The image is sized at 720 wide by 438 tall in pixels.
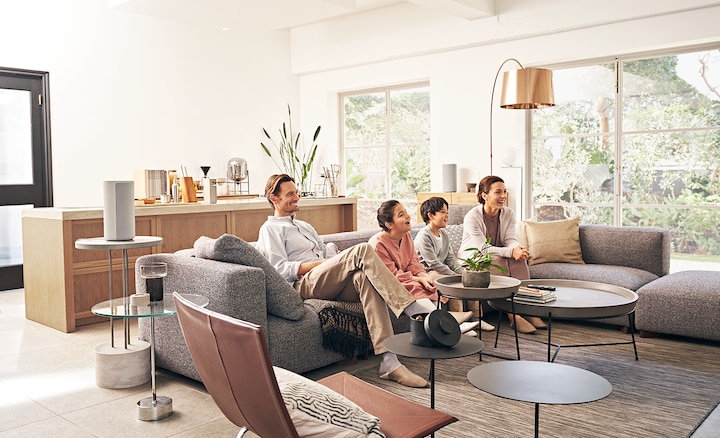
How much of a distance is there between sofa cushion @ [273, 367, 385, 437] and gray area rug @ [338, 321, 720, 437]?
994 millimetres

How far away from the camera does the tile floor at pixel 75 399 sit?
281 centimetres

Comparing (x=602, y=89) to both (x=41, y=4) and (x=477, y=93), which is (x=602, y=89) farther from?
(x=41, y=4)

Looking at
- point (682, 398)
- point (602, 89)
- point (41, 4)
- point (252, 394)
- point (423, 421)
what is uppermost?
point (41, 4)

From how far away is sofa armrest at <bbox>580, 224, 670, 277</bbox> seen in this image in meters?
4.87

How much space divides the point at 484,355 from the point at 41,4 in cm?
549

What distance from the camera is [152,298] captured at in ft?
9.67

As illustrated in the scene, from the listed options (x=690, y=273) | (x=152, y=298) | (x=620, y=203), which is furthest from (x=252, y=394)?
(x=620, y=203)

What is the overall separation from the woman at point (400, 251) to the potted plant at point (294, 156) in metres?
4.79

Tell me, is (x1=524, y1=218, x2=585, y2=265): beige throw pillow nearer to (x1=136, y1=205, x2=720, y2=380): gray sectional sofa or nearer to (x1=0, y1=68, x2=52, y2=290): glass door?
(x1=136, y1=205, x2=720, y2=380): gray sectional sofa

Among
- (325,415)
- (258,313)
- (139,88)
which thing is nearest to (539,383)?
(325,415)

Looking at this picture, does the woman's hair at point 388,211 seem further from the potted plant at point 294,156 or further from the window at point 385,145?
the potted plant at point 294,156

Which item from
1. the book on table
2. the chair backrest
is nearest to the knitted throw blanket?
the book on table

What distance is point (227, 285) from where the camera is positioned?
309 centimetres

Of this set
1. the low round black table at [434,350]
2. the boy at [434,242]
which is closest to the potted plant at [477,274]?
the boy at [434,242]
